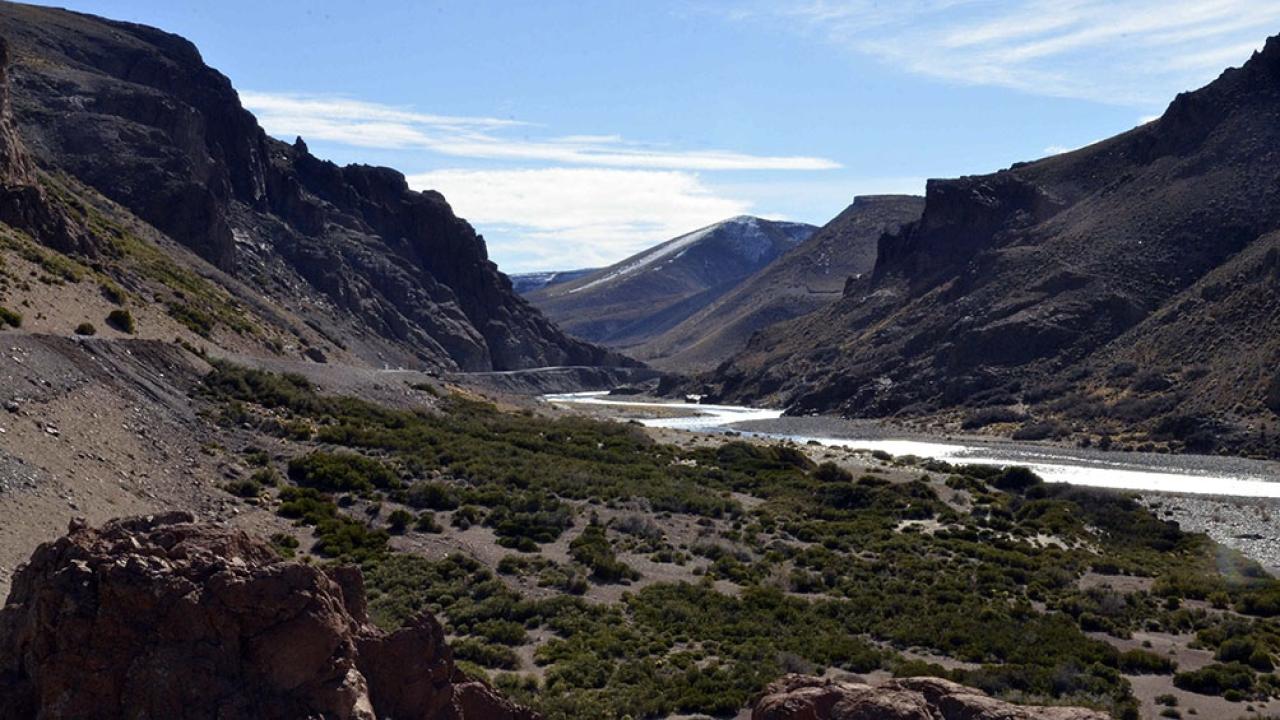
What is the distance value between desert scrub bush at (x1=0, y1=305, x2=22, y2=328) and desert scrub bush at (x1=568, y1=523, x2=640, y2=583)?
1584cm

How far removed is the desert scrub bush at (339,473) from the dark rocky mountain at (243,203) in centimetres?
1805

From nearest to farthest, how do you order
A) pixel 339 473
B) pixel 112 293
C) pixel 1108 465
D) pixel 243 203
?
pixel 339 473, pixel 112 293, pixel 1108 465, pixel 243 203

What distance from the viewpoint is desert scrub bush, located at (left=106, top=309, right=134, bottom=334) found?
130 ft

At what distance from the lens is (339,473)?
32.4 m

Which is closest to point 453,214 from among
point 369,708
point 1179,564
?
point 1179,564

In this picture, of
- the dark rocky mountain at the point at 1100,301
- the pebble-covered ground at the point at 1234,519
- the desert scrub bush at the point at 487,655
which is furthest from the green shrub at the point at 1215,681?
the dark rocky mountain at the point at 1100,301

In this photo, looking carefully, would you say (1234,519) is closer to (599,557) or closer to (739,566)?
(739,566)

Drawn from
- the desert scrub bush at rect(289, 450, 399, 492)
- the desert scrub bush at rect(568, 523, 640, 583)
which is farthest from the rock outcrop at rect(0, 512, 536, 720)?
the desert scrub bush at rect(289, 450, 399, 492)

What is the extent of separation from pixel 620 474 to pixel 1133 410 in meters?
43.9

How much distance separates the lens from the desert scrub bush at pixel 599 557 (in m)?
27.0

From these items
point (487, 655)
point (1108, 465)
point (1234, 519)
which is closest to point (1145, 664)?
point (487, 655)

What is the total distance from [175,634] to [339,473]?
882 inches

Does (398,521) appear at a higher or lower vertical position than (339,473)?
lower

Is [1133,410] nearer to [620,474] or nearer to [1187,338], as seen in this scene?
[1187,338]
